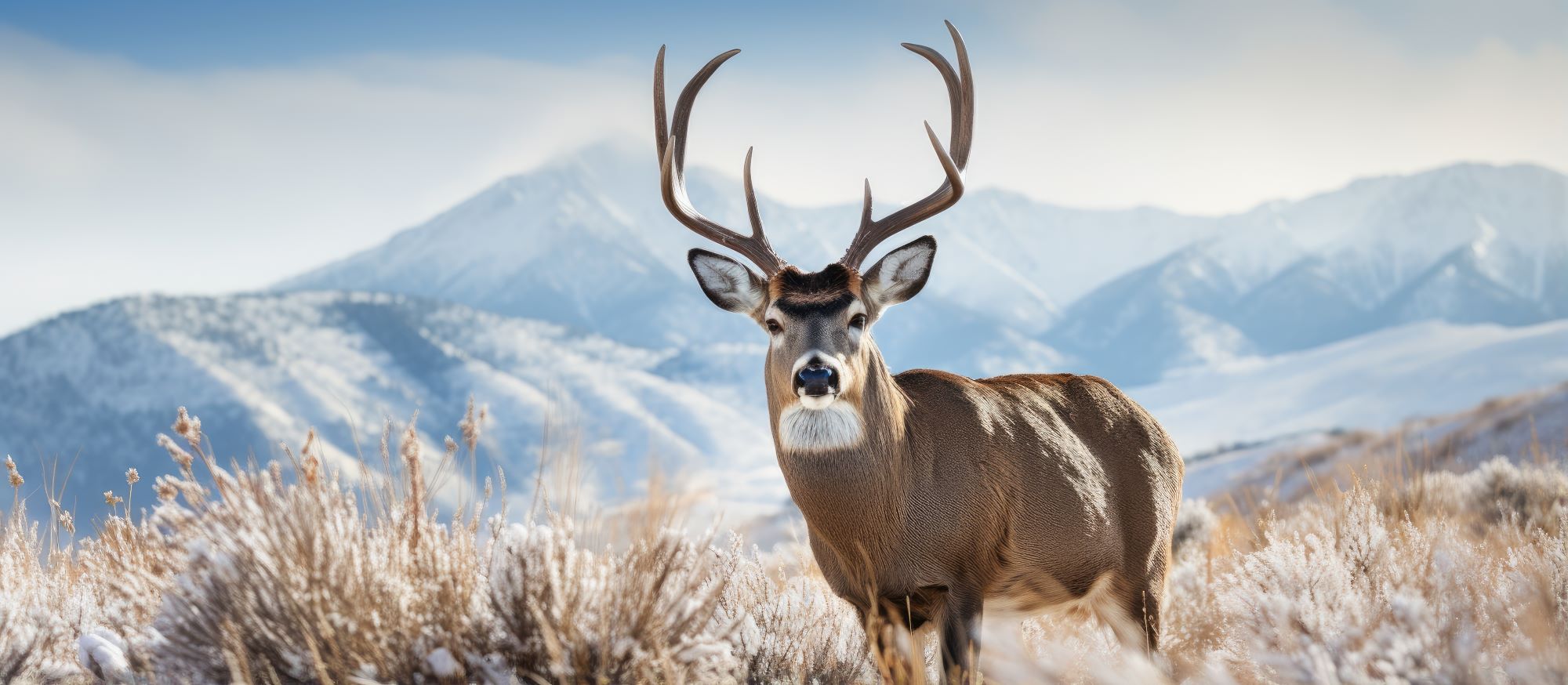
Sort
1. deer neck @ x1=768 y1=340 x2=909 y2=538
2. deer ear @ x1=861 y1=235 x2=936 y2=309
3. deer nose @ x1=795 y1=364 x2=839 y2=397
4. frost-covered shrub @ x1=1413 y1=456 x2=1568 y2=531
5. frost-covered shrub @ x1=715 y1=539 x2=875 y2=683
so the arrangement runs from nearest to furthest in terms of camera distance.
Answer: deer nose @ x1=795 y1=364 x2=839 y2=397 < deer neck @ x1=768 y1=340 x2=909 y2=538 < frost-covered shrub @ x1=715 y1=539 x2=875 y2=683 < deer ear @ x1=861 y1=235 x2=936 y2=309 < frost-covered shrub @ x1=1413 y1=456 x2=1568 y2=531

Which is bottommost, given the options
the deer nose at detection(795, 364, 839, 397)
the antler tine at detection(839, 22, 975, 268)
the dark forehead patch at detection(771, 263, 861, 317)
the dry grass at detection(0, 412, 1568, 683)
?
the dry grass at detection(0, 412, 1568, 683)

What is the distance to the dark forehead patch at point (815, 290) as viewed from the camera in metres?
4.62

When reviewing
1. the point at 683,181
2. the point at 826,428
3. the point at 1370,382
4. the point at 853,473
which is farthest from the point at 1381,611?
the point at 1370,382

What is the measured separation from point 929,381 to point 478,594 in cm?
233

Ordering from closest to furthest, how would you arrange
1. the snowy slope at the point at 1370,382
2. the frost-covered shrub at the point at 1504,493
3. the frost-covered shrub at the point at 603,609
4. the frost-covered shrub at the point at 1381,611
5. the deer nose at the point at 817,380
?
the frost-covered shrub at the point at 1381,611, the frost-covered shrub at the point at 603,609, the deer nose at the point at 817,380, the frost-covered shrub at the point at 1504,493, the snowy slope at the point at 1370,382

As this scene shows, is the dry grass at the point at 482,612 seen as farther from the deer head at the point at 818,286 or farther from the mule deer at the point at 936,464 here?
the deer head at the point at 818,286

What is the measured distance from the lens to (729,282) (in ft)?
16.8

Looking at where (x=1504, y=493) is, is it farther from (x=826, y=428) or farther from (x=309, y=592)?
(x=309, y=592)

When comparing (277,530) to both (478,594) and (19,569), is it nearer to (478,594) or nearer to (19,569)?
(478,594)

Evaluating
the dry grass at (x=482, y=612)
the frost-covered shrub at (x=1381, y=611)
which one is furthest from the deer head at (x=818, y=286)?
the frost-covered shrub at (x=1381, y=611)

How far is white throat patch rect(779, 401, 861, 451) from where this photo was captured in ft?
14.5

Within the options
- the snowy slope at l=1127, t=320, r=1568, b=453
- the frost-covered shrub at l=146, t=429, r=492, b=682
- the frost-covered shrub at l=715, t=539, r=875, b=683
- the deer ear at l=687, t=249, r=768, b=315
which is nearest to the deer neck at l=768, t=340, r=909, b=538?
the frost-covered shrub at l=715, t=539, r=875, b=683

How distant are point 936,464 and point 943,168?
1.69 m

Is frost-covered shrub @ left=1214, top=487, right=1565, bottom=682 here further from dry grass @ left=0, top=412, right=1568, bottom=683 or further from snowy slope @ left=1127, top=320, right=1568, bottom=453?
snowy slope @ left=1127, top=320, right=1568, bottom=453
